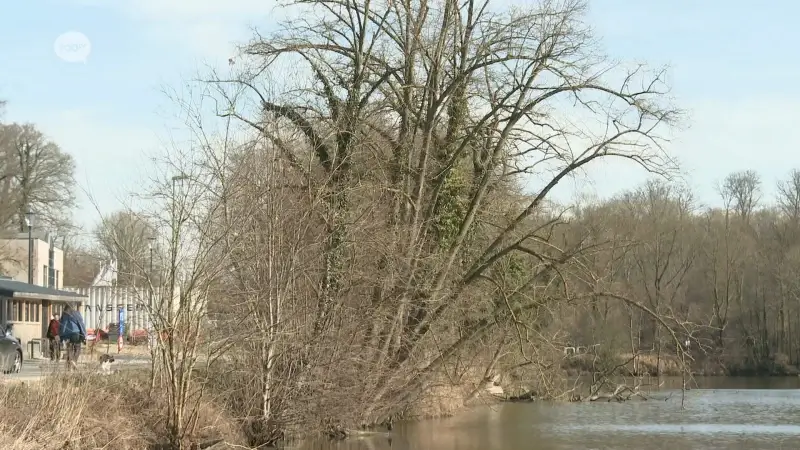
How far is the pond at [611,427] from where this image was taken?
2411 cm

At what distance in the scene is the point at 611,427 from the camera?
2845 cm

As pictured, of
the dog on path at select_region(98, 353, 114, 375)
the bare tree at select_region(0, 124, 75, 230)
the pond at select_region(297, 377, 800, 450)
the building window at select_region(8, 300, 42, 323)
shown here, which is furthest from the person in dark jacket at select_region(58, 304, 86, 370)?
the bare tree at select_region(0, 124, 75, 230)

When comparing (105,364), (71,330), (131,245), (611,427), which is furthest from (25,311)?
(611,427)

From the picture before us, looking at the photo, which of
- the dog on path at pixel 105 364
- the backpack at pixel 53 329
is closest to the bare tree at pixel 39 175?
the backpack at pixel 53 329

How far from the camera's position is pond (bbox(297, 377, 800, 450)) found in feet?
79.1

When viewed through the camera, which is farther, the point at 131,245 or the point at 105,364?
the point at 105,364

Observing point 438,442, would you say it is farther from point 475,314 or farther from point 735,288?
point 735,288

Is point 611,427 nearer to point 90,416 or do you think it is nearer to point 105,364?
point 105,364

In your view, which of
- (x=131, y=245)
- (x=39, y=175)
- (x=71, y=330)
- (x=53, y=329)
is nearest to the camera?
(x=131, y=245)

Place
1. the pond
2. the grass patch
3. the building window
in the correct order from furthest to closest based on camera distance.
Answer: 1. the building window
2. the pond
3. the grass patch

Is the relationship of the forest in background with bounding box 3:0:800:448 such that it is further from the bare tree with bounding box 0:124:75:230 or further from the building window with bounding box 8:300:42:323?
the bare tree with bounding box 0:124:75:230

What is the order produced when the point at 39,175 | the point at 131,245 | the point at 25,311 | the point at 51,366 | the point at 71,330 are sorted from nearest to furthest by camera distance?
1. the point at 51,366
2. the point at 131,245
3. the point at 71,330
4. the point at 25,311
5. the point at 39,175

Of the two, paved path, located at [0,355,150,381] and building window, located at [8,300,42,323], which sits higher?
building window, located at [8,300,42,323]

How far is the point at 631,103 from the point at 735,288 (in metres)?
46.9
